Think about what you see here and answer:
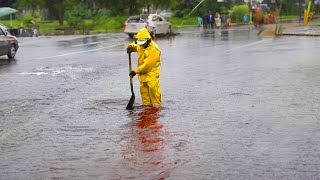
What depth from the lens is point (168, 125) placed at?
9.86m

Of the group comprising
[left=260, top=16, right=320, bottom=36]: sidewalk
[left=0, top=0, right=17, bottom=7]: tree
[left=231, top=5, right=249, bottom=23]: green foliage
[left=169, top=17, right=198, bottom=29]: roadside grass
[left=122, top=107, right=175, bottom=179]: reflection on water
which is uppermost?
[left=0, top=0, right=17, bottom=7]: tree

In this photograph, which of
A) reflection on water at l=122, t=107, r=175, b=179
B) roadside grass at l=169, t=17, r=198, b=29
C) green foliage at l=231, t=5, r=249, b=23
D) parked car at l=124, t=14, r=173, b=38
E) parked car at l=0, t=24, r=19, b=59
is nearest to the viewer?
reflection on water at l=122, t=107, r=175, b=179

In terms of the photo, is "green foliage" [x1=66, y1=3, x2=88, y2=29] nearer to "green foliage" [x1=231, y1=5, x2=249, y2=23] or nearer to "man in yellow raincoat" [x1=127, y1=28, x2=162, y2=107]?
"green foliage" [x1=231, y1=5, x2=249, y2=23]

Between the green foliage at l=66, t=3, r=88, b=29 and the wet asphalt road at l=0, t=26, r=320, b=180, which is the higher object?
the green foliage at l=66, t=3, r=88, b=29

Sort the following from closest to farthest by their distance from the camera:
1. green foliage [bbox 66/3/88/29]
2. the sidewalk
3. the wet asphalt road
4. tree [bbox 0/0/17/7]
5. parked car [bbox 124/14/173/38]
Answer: the wet asphalt road < the sidewalk < parked car [bbox 124/14/173/38] < green foliage [bbox 66/3/88/29] < tree [bbox 0/0/17/7]

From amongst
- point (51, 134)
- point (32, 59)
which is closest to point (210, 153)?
point (51, 134)

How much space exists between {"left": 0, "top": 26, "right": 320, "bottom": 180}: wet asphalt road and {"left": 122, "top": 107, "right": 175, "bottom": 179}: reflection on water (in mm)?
13

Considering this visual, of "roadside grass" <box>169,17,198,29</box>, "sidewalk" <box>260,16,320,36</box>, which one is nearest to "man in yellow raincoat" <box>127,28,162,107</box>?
"sidewalk" <box>260,16,320,36</box>

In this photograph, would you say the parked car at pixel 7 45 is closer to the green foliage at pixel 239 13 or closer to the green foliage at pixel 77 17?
the green foliage at pixel 77 17

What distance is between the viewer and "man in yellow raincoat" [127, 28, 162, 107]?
11.5m

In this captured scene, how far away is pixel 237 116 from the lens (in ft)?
34.6

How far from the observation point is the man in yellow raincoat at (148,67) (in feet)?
37.9

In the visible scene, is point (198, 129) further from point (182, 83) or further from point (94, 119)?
point (182, 83)

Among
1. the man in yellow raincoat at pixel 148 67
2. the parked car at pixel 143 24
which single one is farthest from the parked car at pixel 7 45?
the parked car at pixel 143 24
